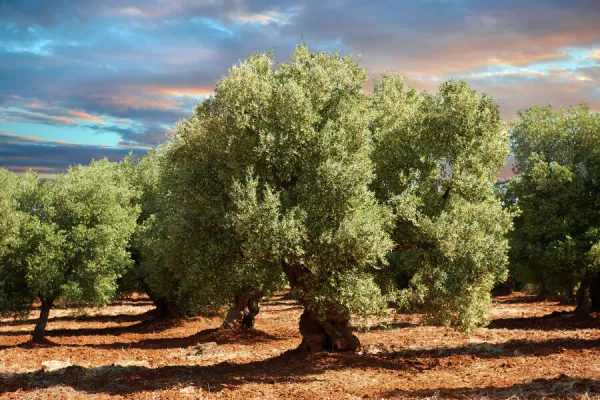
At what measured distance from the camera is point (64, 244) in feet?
133

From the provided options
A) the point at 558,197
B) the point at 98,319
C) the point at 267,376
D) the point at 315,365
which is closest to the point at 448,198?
the point at 315,365

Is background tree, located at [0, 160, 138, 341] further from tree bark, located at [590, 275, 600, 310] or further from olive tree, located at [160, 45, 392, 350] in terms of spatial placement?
tree bark, located at [590, 275, 600, 310]

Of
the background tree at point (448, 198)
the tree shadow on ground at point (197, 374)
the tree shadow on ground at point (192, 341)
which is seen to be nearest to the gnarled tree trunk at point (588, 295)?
the background tree at point (448, 198)

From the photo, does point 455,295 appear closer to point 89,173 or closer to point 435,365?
point 435,365

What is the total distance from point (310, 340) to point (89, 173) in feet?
85.3

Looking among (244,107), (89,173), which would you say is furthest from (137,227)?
(244,107)

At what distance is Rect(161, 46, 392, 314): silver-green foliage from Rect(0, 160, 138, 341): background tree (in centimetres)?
1639

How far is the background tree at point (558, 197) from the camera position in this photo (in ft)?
133

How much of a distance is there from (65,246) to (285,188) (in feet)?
75.0

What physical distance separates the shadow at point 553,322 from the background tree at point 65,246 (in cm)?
2974

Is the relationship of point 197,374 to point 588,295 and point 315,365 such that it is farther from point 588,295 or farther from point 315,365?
point 588,295

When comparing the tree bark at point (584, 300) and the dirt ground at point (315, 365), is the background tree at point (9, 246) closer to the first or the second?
the dirt ground at point (315, 365)

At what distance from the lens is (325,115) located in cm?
2519

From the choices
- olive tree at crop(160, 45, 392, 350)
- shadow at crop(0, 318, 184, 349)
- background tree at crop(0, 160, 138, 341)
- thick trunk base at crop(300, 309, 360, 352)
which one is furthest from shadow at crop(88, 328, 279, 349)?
olive tree at crop(160, 45, 392, 350)
